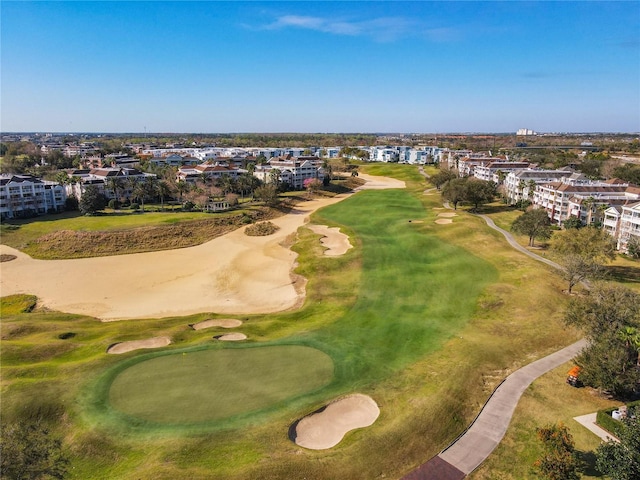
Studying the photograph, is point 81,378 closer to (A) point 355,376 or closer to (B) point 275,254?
(A) point 355,376

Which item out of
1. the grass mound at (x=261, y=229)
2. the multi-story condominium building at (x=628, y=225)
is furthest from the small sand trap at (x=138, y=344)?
the multi-story condominium building at (x=628, y=225)

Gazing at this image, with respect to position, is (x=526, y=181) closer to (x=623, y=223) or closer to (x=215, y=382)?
(x=623, y=223)

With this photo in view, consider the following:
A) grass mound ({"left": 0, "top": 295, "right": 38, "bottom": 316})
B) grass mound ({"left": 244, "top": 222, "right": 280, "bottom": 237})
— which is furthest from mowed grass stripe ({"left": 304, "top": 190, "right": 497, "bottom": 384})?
grass mound ({"left": 0, "top": 295, "right": 38, "bottom": 316})

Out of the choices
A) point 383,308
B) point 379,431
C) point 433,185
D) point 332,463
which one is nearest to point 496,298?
point 383,308

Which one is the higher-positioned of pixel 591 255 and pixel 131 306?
pixel 591 255

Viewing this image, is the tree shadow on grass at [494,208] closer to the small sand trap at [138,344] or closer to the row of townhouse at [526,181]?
the row of townhouse at [526,181]
